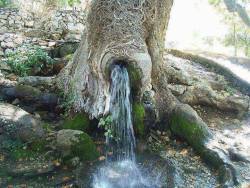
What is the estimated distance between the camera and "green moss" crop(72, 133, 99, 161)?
6.84 m

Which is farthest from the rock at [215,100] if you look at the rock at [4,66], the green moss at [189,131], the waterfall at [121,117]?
the rock at [4,66]

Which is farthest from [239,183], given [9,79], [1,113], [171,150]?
[9,79]

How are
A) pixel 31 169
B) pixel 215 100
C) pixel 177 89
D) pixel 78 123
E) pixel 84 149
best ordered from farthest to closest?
pixel 215 100 < pixel 177 89 < pixel 78 123 < pixel 84 149 < pixel 31 169

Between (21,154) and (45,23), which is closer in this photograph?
(21,154)

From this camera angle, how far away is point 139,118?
25.9 feet

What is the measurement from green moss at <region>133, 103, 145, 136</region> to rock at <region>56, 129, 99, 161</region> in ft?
4.09

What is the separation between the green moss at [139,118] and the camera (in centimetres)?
783

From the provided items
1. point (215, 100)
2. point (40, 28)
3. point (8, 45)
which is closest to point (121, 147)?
point (215, 100)

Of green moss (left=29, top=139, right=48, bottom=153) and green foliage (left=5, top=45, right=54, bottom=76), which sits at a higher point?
green foliage (left=5, top=45, right=54, bottom=76)

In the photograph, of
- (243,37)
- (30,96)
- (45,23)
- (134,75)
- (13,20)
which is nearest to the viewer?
(134,75)

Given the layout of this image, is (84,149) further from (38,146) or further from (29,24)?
(29,24)

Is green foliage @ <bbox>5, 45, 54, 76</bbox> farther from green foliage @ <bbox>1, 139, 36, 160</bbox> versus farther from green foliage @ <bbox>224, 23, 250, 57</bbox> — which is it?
green foliage @ <bbox>224, 23, 250, 57</bbox>

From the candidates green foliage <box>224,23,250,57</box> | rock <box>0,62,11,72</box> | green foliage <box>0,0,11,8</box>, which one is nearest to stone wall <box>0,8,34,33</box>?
green foliage <box>0,0,11,8</box>

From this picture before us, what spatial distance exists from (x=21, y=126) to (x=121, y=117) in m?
1.97
